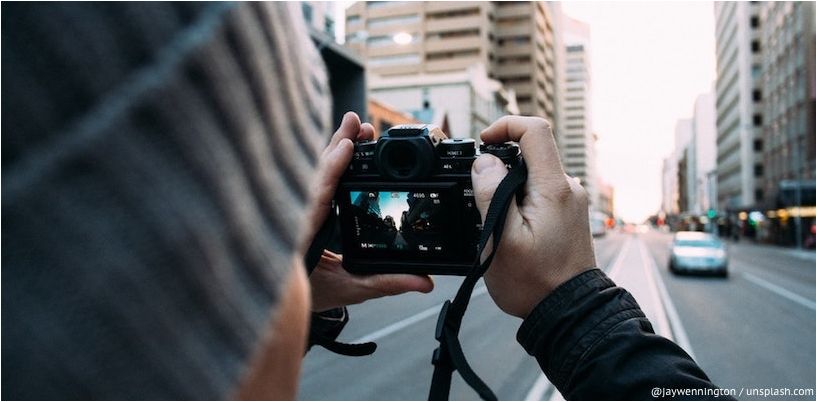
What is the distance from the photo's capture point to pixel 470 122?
59125mm

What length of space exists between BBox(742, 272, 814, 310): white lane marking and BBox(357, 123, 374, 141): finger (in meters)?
13.9

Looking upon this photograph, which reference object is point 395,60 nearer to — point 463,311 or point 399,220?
point 399,220

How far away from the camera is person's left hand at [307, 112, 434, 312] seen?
1529 millimetres

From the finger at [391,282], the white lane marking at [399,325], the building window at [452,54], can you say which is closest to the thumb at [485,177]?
the finger at [391,282]

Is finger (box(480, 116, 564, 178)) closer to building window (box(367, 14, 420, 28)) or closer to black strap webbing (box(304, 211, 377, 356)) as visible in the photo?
black strap webbing (box(304, 211, 377, 356))

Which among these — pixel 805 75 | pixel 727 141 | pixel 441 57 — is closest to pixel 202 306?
pixel 805 75

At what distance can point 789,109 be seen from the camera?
51688 millimetres

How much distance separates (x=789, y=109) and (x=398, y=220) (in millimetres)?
59409

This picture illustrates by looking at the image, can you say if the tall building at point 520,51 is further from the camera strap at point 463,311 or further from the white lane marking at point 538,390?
the camera strap at point 463,311

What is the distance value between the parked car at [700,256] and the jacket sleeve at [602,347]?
2079 cm


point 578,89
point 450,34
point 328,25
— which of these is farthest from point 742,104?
point 578,89

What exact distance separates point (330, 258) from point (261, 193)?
1.07m

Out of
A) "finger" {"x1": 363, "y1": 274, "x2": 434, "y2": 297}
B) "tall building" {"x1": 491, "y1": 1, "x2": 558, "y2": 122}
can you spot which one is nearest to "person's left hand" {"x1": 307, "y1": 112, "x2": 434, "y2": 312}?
"finger" {"x1": 363, "y1": 274, "x2": 434, "y2": 297}

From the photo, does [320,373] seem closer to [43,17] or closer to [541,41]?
[43,17]
